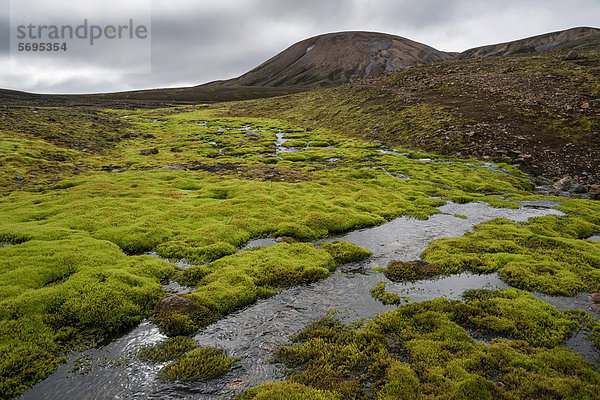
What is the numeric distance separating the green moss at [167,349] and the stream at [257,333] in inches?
10.0

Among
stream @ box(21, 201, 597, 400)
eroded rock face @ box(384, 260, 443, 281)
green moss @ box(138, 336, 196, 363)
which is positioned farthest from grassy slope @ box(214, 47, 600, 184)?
green moss @ box(138, 336, 196, 363)

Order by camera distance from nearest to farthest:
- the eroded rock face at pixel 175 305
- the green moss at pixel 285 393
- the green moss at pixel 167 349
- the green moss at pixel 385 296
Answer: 1. the green moss at pixel 285 393
2. the green moss at pixel 167 349
3. the eroded rock face at pixel 175 305
4. the green moss at pixel 385 296

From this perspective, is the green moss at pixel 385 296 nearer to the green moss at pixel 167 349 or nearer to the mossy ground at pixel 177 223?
the mossy ground at pixel 177 223

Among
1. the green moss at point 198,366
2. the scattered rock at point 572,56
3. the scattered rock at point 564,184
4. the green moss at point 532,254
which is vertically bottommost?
the green moss at point 198,366

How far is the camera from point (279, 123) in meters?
80.8

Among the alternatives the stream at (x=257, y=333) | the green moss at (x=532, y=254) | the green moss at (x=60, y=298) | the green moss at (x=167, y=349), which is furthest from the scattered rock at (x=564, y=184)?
the green moss at (x=60, y=298)

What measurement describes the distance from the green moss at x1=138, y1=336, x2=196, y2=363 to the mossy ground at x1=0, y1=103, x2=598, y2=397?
33.3 inches

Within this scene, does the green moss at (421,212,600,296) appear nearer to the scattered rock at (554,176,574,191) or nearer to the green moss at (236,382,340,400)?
the scattered rock at (554,176,574,191)

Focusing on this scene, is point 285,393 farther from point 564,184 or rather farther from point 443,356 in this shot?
point 564,184

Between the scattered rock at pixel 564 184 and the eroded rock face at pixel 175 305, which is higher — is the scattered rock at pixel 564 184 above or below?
above

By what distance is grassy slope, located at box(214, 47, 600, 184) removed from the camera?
36188 millimetres

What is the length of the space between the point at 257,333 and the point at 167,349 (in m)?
3.12

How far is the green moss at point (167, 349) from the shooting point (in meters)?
9.91

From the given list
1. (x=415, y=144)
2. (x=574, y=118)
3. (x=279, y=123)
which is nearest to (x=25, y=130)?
(x=279, y=123)
